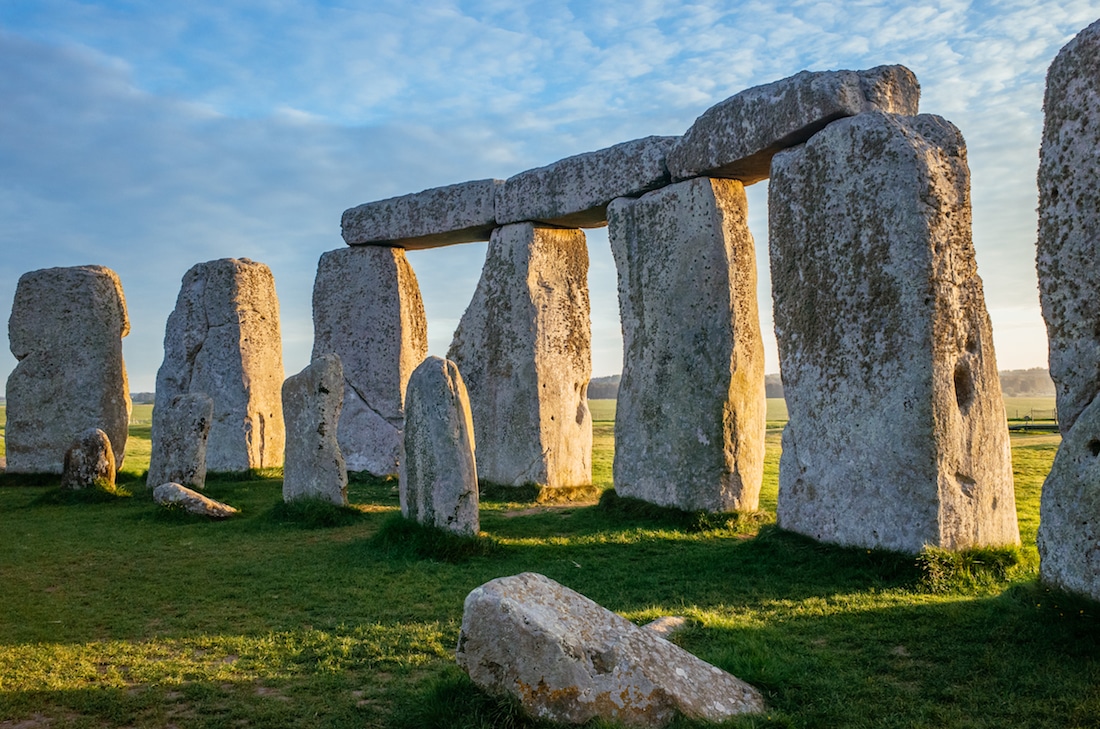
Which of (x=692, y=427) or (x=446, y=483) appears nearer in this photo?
(x=446, y=483)

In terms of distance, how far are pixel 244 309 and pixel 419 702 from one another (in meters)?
12.6

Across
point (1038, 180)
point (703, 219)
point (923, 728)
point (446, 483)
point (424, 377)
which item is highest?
point (703, 219)

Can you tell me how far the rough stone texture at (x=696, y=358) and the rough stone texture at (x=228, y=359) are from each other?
780cm

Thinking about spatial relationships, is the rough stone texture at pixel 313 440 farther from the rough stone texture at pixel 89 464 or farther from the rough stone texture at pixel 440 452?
the rough stone texture at pixel 89 464

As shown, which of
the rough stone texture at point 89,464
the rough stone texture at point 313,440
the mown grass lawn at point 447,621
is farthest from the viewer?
the rough stone texture at point 89,464

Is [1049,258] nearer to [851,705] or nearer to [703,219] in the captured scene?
[851,705]

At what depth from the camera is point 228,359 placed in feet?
51.1

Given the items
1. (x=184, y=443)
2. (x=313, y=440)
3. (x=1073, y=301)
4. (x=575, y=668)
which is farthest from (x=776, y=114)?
(x=184, y=443)

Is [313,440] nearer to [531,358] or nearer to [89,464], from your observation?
[531,358]

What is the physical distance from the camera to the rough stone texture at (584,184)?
10961 mm

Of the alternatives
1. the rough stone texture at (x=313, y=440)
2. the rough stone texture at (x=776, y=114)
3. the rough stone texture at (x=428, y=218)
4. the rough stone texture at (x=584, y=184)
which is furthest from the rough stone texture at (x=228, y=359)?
the rough stone texture at (x=776, y=114)

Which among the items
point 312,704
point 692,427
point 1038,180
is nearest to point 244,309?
point 692,427

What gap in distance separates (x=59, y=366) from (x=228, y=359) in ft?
9.07

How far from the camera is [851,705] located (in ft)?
14.5
